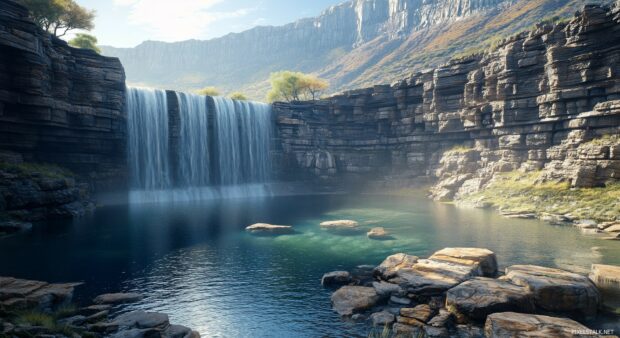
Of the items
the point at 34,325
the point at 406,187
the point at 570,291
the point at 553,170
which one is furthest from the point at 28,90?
the point at 553,170

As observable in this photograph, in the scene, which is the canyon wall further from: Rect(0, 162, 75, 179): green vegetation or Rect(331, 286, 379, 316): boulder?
Rect(0, 162, 75, 179): green vegetation

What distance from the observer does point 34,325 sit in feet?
42.9

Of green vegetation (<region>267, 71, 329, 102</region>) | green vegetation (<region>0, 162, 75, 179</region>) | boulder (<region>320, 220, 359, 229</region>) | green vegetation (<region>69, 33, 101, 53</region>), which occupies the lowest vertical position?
boulder (<region>320, 220, 359, 229</region>)

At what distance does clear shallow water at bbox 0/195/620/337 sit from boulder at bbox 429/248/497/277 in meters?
2.91

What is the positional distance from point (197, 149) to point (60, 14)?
3008 centimetres

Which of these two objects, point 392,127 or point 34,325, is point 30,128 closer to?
point 34,325

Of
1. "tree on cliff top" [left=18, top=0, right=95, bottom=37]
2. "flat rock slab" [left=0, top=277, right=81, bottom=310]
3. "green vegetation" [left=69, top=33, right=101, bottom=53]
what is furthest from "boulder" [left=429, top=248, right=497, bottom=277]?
"green vegetation" [left=69, top=33, right=101, bottom=53]

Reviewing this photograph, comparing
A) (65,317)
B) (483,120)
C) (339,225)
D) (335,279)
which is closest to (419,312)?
(335,279)

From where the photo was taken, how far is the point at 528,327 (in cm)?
1381

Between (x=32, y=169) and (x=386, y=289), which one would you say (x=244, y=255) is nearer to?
(x=386, y=289)

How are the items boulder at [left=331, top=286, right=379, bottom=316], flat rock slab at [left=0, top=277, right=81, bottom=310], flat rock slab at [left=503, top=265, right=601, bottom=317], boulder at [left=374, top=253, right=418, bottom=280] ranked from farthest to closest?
1. boulder at [left=374, top=253, right=418, bottom=280]
2. boulder at [left=331, top=286, right=379, bottom=316]
3. flat rock slab at [left=503, top=265, right=601, bottom=317]
4. flat rock slab at [left=0, top=277, right=81, bottom=310]

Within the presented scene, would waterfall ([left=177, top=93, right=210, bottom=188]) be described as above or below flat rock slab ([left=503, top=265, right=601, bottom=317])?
above

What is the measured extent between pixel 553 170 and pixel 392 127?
3452 centimetres

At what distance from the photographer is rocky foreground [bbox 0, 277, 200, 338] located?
1272cm
